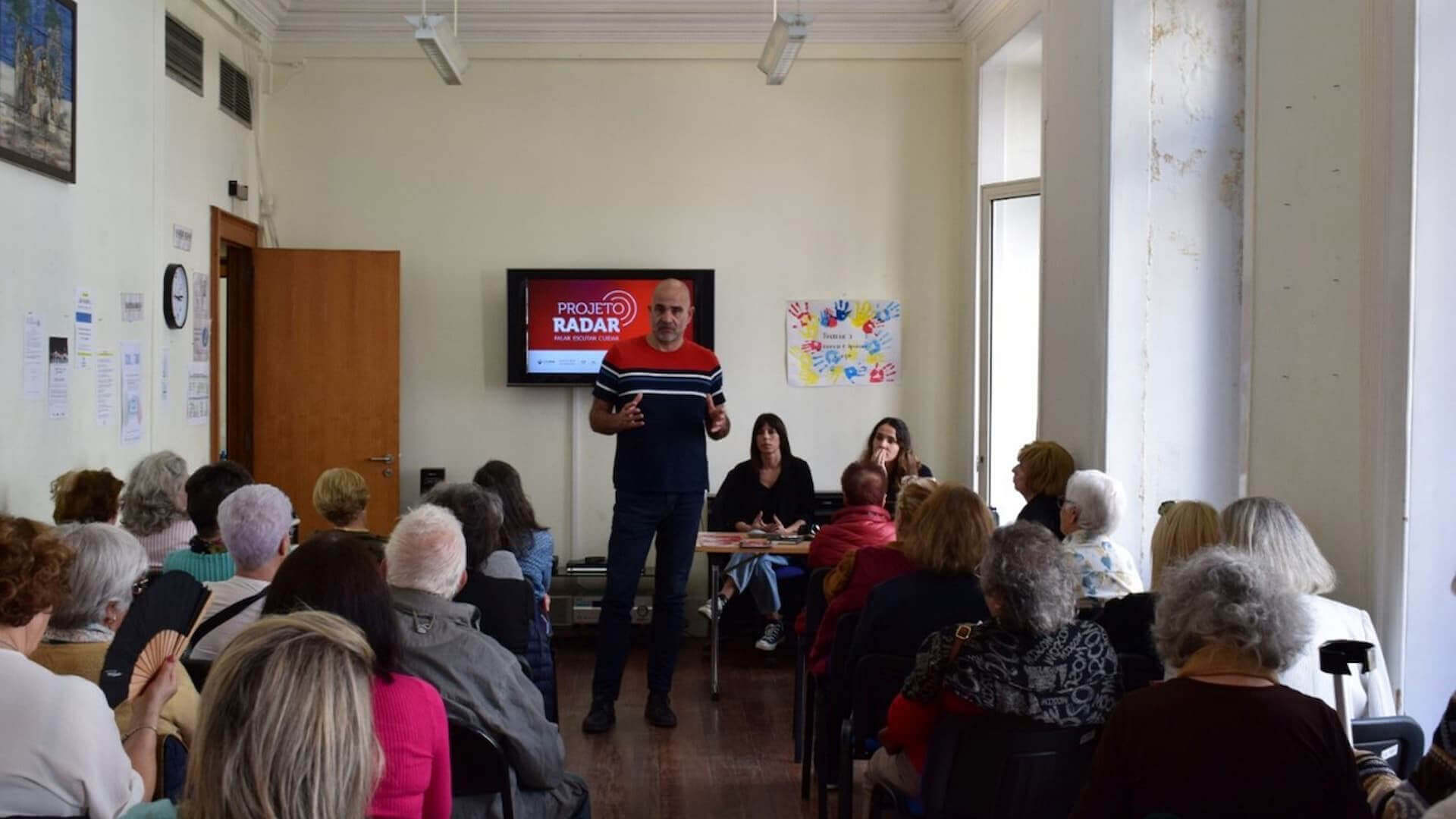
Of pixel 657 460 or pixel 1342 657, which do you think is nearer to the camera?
pixel 1342 657

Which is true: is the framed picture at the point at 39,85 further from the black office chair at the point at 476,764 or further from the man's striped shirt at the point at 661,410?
the black office chair at the point at 476,764

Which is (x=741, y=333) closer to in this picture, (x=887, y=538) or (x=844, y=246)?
(x=844, y=246)

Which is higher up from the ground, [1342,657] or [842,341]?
[842,341]

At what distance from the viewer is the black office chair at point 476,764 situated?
2.50 meters

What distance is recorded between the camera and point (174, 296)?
19.1ft

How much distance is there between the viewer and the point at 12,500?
4.36 metres

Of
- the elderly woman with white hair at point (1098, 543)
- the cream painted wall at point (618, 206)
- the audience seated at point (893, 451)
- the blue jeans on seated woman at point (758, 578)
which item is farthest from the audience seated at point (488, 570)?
the cream painted wall at point (618, 206)

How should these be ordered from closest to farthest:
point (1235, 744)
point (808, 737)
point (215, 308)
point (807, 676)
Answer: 1. point (1235, 744)
2. point (808, 737)
3. point (807, 676)
4. point (215, 308)

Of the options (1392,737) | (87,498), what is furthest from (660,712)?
(1392,737)

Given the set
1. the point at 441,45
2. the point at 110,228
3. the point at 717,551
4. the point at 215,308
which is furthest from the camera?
the point at 215,308

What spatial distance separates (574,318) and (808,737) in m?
3.66

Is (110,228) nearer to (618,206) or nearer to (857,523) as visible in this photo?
(618,206)

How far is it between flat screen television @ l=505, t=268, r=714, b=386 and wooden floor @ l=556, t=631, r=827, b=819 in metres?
1.72

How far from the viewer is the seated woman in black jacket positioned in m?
6.62
